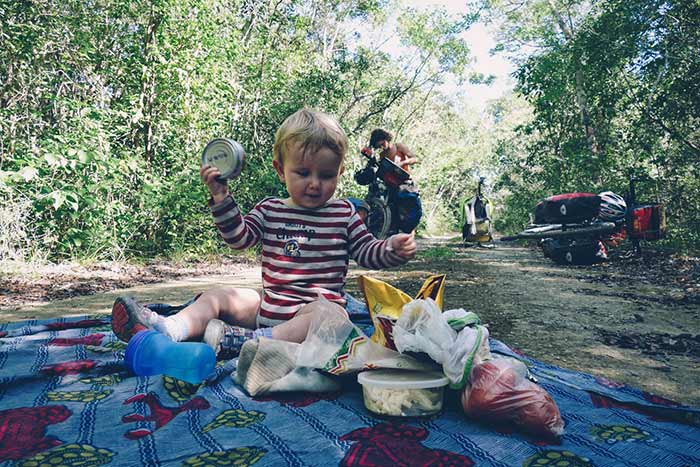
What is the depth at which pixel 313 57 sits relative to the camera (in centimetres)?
1245

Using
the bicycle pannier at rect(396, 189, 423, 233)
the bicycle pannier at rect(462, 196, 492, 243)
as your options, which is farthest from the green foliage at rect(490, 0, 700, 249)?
the bicycle pannier at rect(396, 189, 423, 233)

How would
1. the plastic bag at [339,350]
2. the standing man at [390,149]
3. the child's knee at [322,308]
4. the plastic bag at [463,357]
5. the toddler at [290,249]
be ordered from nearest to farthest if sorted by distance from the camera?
the plastic bag at [463,357] → the plastic bag at [339,350] → the child's knee at [322,308] → the toddler at [290,249] → the standing man at [390,149]

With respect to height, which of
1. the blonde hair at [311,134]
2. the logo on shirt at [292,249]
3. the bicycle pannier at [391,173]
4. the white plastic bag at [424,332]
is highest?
the bicycle pannier at [391,173]

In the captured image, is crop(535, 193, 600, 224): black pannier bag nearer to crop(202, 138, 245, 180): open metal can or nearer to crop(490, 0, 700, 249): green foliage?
crop(490, 0, 700, 249): green foliage

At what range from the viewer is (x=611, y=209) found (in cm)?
643

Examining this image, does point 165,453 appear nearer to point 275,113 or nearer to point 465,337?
point 465,337

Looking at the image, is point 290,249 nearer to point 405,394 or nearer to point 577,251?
point 405,394

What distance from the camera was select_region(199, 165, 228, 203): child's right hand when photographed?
200cm

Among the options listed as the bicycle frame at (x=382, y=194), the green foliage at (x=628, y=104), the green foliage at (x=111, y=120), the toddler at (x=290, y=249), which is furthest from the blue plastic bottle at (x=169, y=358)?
the green foliage at (x=628, y=104)

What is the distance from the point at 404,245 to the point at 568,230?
529 centimetres

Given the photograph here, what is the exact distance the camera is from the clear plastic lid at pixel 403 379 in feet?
4.43

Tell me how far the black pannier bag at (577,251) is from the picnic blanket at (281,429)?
16.7ft

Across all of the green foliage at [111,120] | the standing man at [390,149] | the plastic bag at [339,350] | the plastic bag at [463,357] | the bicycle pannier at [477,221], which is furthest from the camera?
the bicycle pannier at [477,221]

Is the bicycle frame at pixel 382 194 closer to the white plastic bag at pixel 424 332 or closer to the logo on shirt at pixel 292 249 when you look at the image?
the logo on shirt at pixel 292 249
